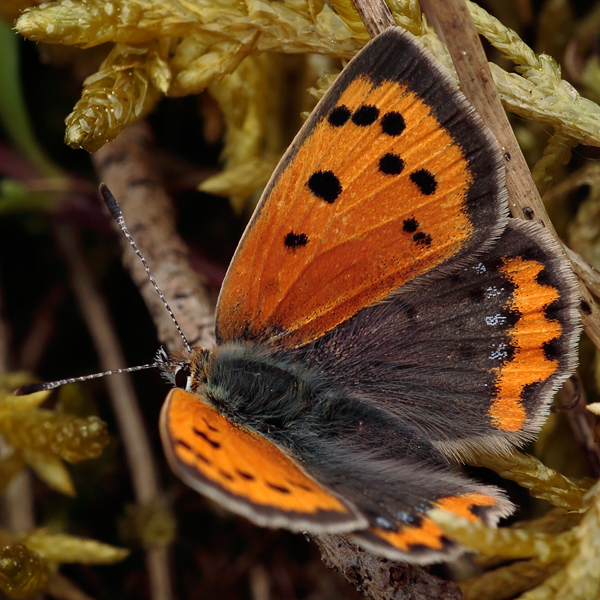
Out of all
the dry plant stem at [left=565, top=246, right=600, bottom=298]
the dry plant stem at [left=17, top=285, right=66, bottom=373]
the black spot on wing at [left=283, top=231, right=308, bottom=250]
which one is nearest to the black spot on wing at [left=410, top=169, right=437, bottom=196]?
the black spot on wing at [left=283, top=231, right=308, bottom=250]

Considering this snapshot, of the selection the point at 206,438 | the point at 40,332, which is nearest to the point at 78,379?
the point at 206,438

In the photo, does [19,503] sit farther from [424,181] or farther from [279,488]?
[424,181]

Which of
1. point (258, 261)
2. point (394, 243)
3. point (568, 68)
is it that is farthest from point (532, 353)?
point (568, 68)

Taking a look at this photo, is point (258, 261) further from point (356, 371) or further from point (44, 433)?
point (44, 433)

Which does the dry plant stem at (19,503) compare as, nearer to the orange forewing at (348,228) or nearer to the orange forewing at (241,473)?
the orange forewing at (348,228)

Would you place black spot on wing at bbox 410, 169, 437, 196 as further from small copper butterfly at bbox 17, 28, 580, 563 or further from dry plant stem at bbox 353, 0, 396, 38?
dry plant stem at bbox 353, 0, 396, 38
